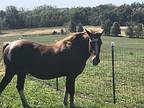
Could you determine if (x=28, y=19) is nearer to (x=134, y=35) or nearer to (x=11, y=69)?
(x=134, y=35)

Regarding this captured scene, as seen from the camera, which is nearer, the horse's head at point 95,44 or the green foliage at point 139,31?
the horse's head at point 95,44

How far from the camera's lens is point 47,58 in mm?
10078

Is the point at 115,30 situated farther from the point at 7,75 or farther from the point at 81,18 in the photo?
the point at 7,75

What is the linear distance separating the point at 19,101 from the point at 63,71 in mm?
1792

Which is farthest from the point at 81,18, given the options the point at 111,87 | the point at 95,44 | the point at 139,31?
the point at 95,44

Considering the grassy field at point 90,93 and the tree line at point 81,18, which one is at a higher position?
the grassy field at point 90,93

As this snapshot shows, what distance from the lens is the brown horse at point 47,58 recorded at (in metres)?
9.93

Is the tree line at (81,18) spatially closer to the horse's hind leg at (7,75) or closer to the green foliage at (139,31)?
the green foliage at (139,31)

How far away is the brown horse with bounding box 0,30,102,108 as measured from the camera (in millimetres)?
9930

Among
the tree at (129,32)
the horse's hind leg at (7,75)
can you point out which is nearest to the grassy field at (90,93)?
the horse's hind leg at (7,75)

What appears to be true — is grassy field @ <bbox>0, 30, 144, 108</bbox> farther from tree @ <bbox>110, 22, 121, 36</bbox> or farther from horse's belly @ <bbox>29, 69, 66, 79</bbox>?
tree @ <bbox>110, 22, 121, 36</bbox>

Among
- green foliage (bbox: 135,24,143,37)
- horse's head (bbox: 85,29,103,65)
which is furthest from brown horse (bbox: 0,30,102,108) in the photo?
green foliage (bbox: 135,24,143,37)

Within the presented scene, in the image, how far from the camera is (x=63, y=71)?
10156 millimetres

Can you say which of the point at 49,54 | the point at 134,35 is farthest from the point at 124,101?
the point at 134,35
